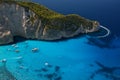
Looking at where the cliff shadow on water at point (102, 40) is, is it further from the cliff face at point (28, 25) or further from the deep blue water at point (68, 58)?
the cliff face at point (28, 25)

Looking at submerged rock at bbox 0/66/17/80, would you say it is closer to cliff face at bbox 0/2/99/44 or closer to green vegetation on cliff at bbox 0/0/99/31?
cliff face at bbox 0/2/99/44

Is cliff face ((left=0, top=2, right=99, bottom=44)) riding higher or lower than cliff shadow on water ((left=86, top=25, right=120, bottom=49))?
higher

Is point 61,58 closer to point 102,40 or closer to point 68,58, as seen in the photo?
point 68,58

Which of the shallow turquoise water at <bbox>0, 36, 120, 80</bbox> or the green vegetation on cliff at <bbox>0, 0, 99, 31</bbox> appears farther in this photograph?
the green vegetation on cliff at <bbox>0, 0, 99, 31</bbox>

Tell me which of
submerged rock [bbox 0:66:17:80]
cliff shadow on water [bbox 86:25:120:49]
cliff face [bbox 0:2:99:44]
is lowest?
submerged rock [bbox 0:66:17:80]

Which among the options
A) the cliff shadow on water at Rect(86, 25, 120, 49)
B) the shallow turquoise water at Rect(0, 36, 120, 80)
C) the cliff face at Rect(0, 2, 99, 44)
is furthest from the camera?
the cliff face at Rect(0, 2, 99, 44)

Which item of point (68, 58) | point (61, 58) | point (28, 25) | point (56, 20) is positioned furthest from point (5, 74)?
point (56, 20)

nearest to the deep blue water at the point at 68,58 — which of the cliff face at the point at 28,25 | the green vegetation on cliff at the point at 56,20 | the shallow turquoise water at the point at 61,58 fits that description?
the shallow turquoise water at the point at 61,58

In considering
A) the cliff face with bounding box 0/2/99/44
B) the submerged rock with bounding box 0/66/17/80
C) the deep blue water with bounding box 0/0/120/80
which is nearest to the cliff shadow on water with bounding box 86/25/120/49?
the deep blue water with bounding box 0/0/120/80
